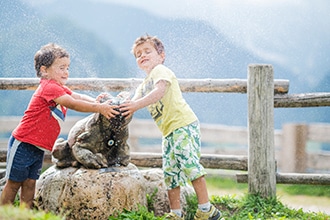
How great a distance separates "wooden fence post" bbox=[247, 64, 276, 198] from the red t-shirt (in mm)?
2207

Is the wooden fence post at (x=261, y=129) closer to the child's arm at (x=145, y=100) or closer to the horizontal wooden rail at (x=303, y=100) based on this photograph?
the horizontal wooden rail at (x=303, y=100)

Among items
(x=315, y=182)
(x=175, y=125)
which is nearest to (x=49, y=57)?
(x=175, y=125)

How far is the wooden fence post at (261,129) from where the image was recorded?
17.5 feet

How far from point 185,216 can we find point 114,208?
89cm

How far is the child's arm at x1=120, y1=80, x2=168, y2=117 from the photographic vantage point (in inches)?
155

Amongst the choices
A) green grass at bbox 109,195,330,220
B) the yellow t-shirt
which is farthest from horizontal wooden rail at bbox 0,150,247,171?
the yellow t-shirt

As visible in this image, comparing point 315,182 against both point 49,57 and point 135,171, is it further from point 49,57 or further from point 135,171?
point 49,57

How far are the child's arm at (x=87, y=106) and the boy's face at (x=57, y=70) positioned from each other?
235mm

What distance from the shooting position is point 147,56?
426cm

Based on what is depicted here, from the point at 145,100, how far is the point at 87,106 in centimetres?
47

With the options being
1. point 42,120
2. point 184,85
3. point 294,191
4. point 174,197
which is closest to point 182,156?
point 174,197

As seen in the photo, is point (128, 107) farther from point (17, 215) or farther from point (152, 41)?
point (17, 215)

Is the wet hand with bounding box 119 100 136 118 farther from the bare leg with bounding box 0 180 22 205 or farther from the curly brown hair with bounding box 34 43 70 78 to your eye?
the bare leg with bounding box 0 180 22 205

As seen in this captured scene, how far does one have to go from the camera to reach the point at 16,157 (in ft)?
13.3
